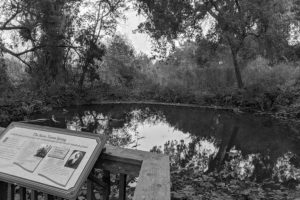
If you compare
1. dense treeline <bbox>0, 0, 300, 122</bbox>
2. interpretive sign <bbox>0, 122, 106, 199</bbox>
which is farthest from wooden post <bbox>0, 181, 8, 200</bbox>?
dense treeline <bbox>0, 0, 300, 122</bbox>

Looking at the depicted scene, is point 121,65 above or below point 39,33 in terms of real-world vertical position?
below

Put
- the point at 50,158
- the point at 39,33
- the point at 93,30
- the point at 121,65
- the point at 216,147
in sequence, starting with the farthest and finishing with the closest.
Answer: the point at 121,65, the point at 93,30, the point at 39,33, the point at 216,147, the point at 50,158

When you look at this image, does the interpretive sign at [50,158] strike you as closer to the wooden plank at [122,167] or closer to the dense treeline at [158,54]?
the wooden plank at [122,167]

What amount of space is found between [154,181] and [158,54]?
9.52 meters

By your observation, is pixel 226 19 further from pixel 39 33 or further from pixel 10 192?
pixel 10 192

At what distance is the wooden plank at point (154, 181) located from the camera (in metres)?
1.09

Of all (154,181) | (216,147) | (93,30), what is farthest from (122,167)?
(93,30)


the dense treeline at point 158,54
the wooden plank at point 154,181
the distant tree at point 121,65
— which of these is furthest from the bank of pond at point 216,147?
the distant tree at point 121,65

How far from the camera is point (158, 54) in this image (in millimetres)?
10477

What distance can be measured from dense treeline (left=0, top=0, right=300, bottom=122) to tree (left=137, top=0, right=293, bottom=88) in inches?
1.2

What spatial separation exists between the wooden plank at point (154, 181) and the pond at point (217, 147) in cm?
191

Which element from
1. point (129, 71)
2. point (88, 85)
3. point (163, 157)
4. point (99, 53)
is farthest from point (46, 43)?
point (163, 157)

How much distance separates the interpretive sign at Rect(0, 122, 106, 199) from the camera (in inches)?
48.1

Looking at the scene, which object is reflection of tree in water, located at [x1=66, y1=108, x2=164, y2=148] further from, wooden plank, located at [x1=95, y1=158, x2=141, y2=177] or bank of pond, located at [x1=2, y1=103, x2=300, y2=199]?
wooden plank, located at [x1=95, y1=158, x2=141, y2=177]
